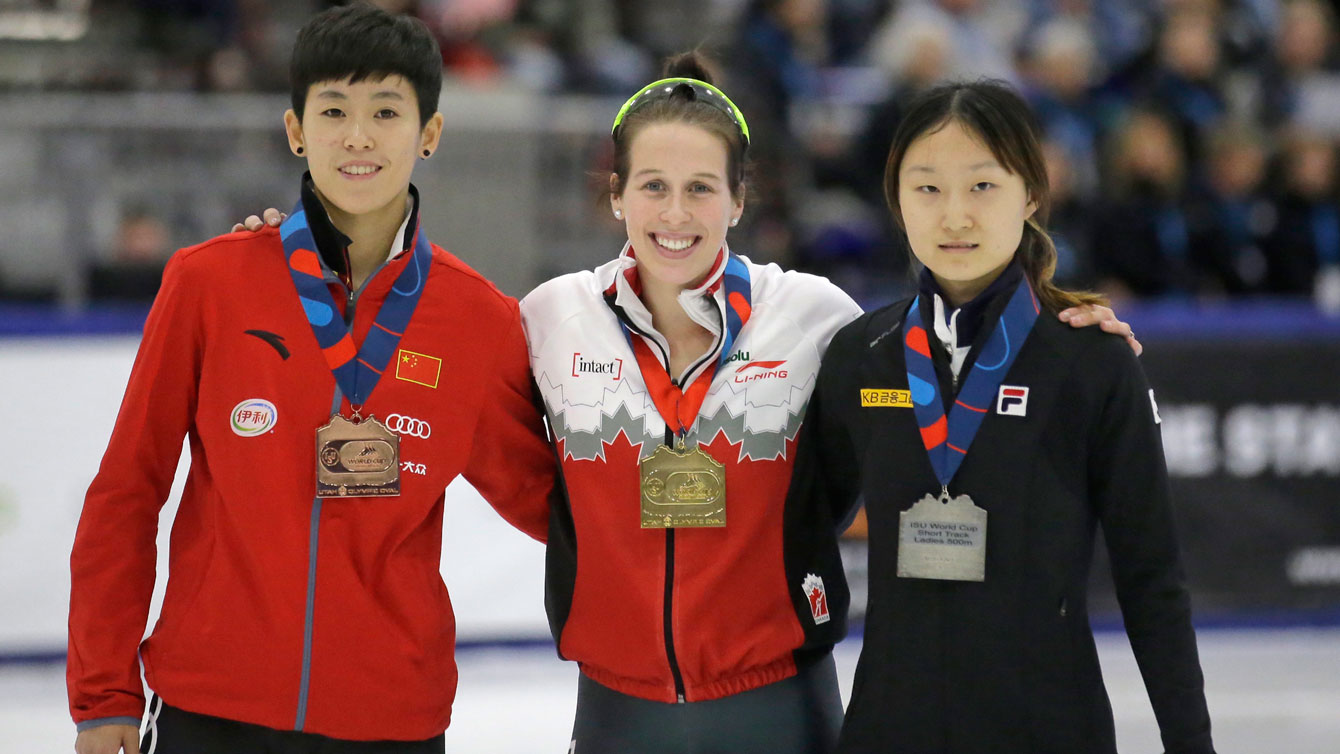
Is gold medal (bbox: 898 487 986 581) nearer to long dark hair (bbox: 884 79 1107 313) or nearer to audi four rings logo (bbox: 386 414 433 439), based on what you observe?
long dark hair (bbox: 884 79 1107 313)

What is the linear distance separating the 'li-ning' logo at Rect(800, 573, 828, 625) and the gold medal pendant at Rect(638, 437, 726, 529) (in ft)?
0.80

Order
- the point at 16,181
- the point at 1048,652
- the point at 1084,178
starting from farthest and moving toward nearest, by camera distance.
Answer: the point at 1084,178 → the point at 16,181 → the point at 1048,652

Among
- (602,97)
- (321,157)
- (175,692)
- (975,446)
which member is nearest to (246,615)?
(175,692)

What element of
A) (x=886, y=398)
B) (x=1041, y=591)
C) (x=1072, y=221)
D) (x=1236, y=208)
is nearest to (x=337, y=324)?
(x=886, y=398)

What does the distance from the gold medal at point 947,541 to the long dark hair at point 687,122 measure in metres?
0.85

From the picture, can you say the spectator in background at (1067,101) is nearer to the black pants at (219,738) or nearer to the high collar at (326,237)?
the high collar at (326,237)

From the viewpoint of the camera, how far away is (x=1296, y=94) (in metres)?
8.99

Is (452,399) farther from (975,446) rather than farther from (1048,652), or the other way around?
(1048,652)

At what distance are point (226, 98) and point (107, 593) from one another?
428 centimetres

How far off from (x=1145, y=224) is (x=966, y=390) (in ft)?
18.5

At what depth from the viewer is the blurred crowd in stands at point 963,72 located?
7.59 m

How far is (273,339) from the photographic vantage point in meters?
2.64

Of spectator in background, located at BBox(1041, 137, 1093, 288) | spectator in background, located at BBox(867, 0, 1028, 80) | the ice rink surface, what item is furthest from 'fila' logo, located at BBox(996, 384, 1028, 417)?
spectator in background, located at BBox(867, 0, 1028, 80)

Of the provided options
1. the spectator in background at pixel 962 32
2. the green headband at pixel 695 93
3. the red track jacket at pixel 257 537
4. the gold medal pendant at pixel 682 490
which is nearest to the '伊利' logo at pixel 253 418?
the red track jacket at pixel 257 537
